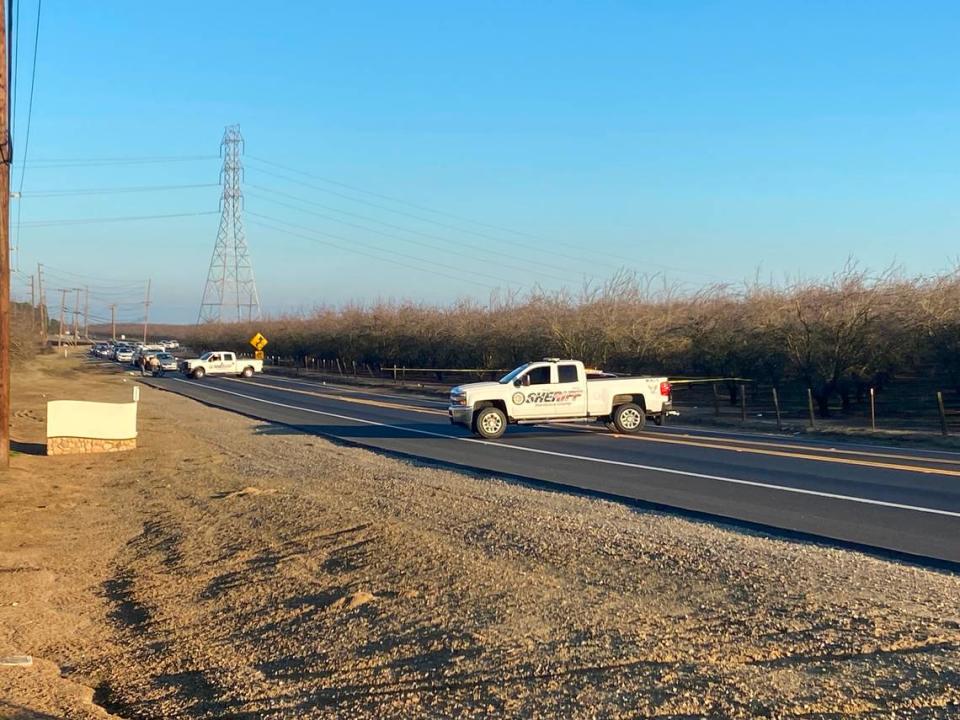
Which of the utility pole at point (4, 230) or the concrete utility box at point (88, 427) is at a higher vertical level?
the utility pole at point (4, 230)

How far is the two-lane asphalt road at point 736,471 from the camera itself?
11.5 m

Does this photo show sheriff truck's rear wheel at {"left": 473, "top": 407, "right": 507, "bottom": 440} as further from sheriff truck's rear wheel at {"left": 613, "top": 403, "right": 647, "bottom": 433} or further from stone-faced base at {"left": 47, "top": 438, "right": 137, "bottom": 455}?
stone-faced base at {"left": 47, "top": 438, "right": 137, "bottom": 455}

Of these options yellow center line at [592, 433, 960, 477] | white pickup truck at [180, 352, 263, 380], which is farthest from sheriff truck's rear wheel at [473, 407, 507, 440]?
white pickup truck at [180, 352, 263, 380]

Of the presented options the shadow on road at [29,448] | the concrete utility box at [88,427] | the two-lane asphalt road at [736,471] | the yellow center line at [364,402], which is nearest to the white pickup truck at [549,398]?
the two-lane asphalt road at [736,471]

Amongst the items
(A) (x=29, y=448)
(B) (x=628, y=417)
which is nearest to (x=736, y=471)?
(B) (x=628, y=417)

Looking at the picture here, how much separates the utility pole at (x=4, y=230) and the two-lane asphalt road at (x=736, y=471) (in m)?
8.19

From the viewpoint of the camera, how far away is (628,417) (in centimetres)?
2523

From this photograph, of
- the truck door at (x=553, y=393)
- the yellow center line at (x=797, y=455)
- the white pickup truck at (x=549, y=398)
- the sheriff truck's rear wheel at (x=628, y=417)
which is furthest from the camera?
the sheriff truck's rear wheel at (x=628, y=417)

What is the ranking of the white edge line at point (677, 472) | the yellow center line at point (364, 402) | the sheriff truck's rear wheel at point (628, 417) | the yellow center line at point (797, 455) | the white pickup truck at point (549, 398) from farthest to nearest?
1. the yellow center line at point (364, 402)
2. the sheriff truck's rear wheel at point (628, 417)
3. the white pickup truck at point (549, 398)
4. the yellow center line at point (797, 455)
5. the white edge line at point (677, 472)

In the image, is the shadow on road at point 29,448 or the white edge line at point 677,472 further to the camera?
the shadow on road at point 29,448

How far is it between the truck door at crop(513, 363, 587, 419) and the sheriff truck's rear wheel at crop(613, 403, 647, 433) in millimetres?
945

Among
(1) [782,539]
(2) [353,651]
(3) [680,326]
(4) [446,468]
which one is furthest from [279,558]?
(3) [680,326]

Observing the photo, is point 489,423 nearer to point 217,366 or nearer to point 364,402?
point 364,402

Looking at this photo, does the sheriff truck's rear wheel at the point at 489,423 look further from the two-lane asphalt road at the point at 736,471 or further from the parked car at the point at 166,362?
the parked car at the point at 166,362
